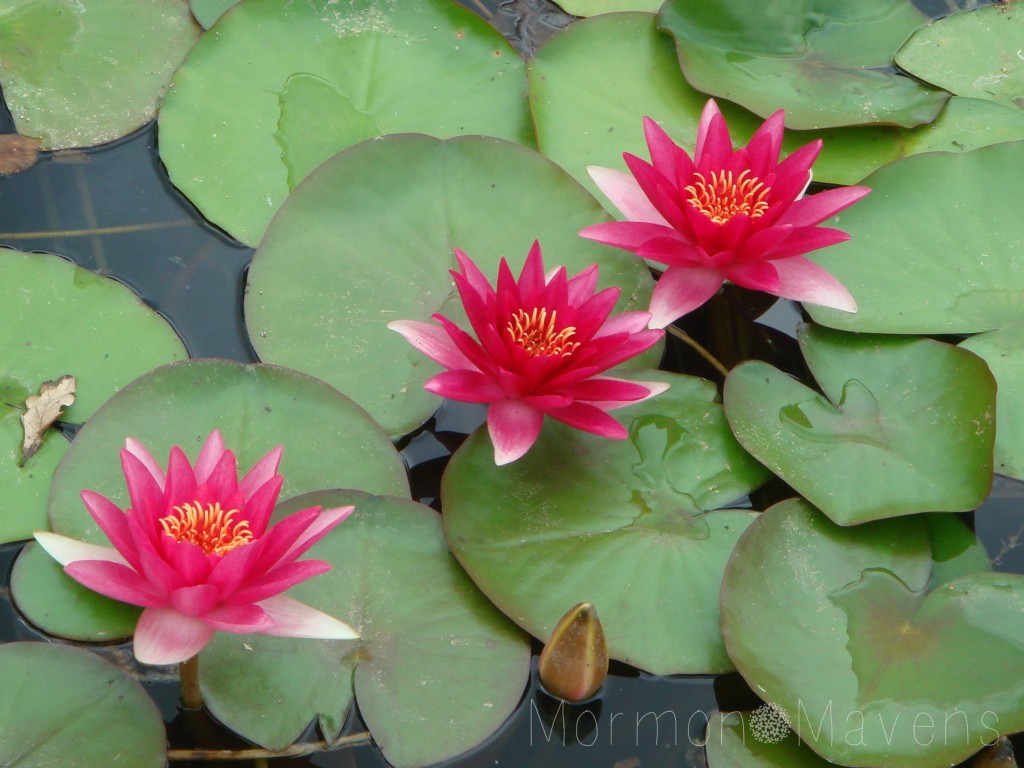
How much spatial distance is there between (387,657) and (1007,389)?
1.78 meters

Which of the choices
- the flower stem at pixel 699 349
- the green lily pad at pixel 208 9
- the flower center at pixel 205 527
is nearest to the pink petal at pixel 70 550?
the flower center at pixel 205 527

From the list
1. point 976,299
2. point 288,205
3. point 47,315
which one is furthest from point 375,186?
point 976,299

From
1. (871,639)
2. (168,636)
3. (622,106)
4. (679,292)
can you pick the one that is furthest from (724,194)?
(168,636)

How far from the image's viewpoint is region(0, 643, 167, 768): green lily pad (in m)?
1.73

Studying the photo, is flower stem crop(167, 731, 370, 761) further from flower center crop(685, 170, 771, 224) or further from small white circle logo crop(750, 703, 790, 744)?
flower center crop(685, 170, 771, 224)

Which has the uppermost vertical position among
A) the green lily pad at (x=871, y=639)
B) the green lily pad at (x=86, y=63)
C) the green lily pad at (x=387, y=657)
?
the green lily pad at (x=86, y=63)

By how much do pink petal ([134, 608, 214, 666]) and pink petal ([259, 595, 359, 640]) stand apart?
0.40 feet

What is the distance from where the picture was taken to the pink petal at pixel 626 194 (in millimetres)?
2488

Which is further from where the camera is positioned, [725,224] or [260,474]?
[725,224]

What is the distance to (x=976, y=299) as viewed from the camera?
2549 mm

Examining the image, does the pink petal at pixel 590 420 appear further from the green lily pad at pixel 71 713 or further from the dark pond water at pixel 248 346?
the green lily pad at pixel 71 713

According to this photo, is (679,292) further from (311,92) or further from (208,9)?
(208,9)

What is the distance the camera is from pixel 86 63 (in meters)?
2.90

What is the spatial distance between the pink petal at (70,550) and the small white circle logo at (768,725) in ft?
4.52
